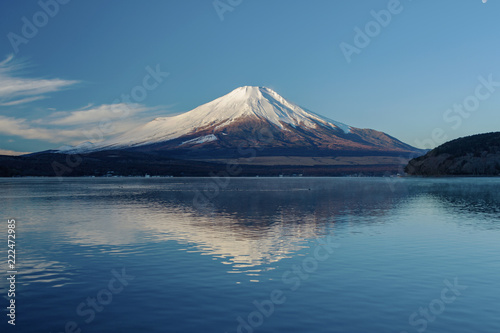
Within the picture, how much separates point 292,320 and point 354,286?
5.19 metres

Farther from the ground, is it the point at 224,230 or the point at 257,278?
the point at 224,230

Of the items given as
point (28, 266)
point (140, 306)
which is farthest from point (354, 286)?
point (28, 266)

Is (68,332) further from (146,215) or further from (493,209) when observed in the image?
(493,209)

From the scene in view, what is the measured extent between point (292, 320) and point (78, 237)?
23798 millimetres

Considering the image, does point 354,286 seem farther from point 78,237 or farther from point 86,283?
point 78,237

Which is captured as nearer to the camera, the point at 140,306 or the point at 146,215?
the point at 140,306

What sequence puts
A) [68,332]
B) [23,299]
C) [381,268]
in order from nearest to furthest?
[68,332] → [23,299] → [381,268]

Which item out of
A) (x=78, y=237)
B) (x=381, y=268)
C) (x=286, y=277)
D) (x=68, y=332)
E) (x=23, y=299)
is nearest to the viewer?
(x=68, y=332)

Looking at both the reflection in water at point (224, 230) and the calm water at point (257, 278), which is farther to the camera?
the reflection in water at point (224, 230)

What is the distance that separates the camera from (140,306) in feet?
57.3

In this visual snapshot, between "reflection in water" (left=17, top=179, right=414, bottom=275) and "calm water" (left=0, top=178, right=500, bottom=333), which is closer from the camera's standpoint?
"calm water" (left=0, top=178, right=500, bottom=333)

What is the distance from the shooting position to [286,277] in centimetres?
2181

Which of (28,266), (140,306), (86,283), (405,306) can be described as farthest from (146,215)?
(405,306)

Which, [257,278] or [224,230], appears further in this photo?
[224,230]
